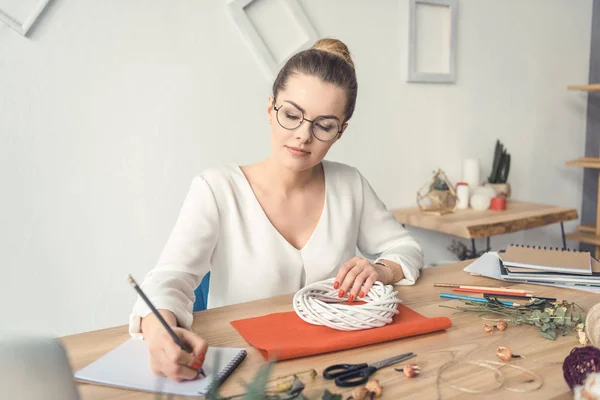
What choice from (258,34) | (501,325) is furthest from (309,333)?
(258,34)

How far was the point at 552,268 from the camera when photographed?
139 cm

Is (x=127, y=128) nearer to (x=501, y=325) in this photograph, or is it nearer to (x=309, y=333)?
(x=309, y=333)

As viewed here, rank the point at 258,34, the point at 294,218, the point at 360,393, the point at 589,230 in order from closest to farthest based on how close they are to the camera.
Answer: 1. the point at 360,393
2. the point at 294,218
3. the point at 258,34
4. the point at 589,230

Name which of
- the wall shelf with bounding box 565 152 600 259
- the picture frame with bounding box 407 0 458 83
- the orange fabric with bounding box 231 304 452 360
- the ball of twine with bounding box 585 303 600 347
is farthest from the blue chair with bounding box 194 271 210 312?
the wall shelf with bounding box 565 152 600 259

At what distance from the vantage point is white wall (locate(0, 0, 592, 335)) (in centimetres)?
212

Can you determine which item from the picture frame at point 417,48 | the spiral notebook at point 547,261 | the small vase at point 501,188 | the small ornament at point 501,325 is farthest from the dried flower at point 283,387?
the small vase at point 501,188

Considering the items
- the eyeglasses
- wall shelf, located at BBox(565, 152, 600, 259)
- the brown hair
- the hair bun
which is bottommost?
wall shelf, located at BBox(565, 152, 600, 259)

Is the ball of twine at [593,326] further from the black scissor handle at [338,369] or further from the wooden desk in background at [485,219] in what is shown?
the wooden desk in background at [485,219]

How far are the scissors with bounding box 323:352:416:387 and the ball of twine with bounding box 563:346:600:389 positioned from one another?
0.27 metres

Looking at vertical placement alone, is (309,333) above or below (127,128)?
below

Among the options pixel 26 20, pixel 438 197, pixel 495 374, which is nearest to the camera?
pixel 495 374

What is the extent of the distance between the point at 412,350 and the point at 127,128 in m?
1.72

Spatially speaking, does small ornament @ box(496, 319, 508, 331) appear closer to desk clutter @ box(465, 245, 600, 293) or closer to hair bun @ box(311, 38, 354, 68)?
desk clutter @ box(465, 245, 600, 293)

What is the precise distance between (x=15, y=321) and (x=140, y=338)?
142 cm
